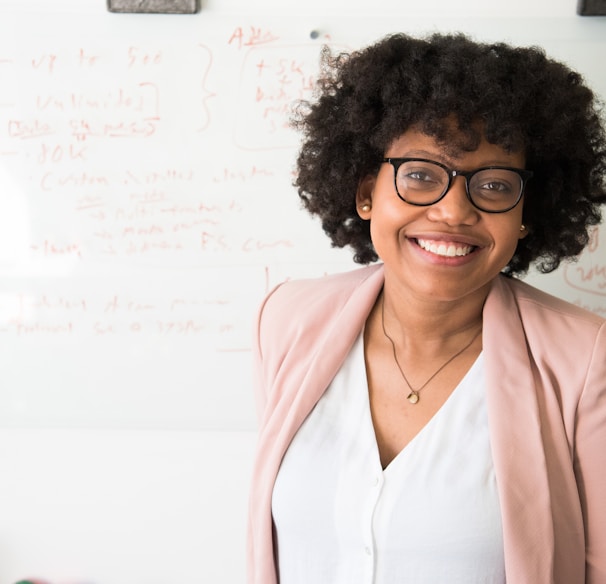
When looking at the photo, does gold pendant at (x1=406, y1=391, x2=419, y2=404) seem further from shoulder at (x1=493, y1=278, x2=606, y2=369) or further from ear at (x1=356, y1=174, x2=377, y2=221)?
ear at (x1=356, y1=174, x2=377, y2=221)

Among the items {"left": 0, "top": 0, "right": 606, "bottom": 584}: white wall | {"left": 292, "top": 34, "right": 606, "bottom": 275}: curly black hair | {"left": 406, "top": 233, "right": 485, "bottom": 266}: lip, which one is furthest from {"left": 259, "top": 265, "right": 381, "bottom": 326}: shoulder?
{"left": 0, "top": 0, "right": 606, "bottom": 584}: white wall

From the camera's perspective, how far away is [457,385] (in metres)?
1.09

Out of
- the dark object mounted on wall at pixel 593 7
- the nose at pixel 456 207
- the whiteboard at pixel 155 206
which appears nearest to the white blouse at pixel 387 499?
the nose at pixel 456 207

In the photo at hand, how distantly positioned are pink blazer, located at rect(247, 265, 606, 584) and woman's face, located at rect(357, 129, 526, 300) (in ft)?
0.36

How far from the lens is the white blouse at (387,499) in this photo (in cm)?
99

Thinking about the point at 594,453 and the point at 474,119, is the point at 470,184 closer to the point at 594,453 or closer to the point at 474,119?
the point at 474,119

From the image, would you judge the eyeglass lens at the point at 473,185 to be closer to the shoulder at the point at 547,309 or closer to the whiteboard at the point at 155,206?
the shoulder at the point at 547,309

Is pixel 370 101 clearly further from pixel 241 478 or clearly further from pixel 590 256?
pixel 241 478

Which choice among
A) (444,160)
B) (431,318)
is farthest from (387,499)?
(444,160)

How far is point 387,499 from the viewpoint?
101 centimetres

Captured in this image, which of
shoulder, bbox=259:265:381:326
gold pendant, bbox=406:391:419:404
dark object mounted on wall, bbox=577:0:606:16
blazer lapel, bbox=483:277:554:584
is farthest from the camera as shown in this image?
dark object mounted on wall, bbox=577:0:606:16

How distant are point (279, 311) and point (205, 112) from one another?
622 mm

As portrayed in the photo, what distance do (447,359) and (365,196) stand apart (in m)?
0.31

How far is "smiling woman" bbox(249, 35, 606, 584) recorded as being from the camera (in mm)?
982
